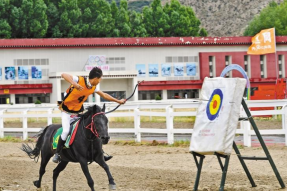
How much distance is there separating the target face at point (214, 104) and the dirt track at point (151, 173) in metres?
1.67

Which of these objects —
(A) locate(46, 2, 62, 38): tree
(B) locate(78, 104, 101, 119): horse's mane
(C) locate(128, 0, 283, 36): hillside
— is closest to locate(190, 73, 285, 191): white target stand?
(B) locate(78, 104, 101, 119): horse's mane

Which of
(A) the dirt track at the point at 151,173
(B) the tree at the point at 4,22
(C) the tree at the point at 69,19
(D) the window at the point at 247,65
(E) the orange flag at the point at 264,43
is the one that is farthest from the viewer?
(C) the tree at the point at 69,19

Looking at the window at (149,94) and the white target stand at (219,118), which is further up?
the white target stand at (219,118)

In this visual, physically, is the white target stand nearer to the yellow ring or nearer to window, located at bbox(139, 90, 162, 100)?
the yellow ring

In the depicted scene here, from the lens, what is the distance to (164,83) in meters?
78.9

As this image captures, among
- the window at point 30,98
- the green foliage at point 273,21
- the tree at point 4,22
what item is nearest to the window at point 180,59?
the window at point 30,98

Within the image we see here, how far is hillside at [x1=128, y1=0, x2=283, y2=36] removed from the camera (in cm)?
17962

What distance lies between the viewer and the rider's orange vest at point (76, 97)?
11875mm

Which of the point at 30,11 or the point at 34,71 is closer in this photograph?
the point at 34,71

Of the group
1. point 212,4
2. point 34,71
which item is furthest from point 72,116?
point 212,4

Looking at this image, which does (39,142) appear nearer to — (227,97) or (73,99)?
(73,99)

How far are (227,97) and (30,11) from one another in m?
89.9

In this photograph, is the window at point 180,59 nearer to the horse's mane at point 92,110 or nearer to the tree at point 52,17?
the tree at point 52,17

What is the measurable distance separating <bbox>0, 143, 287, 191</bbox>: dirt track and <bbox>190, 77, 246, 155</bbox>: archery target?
1460 millimetres
